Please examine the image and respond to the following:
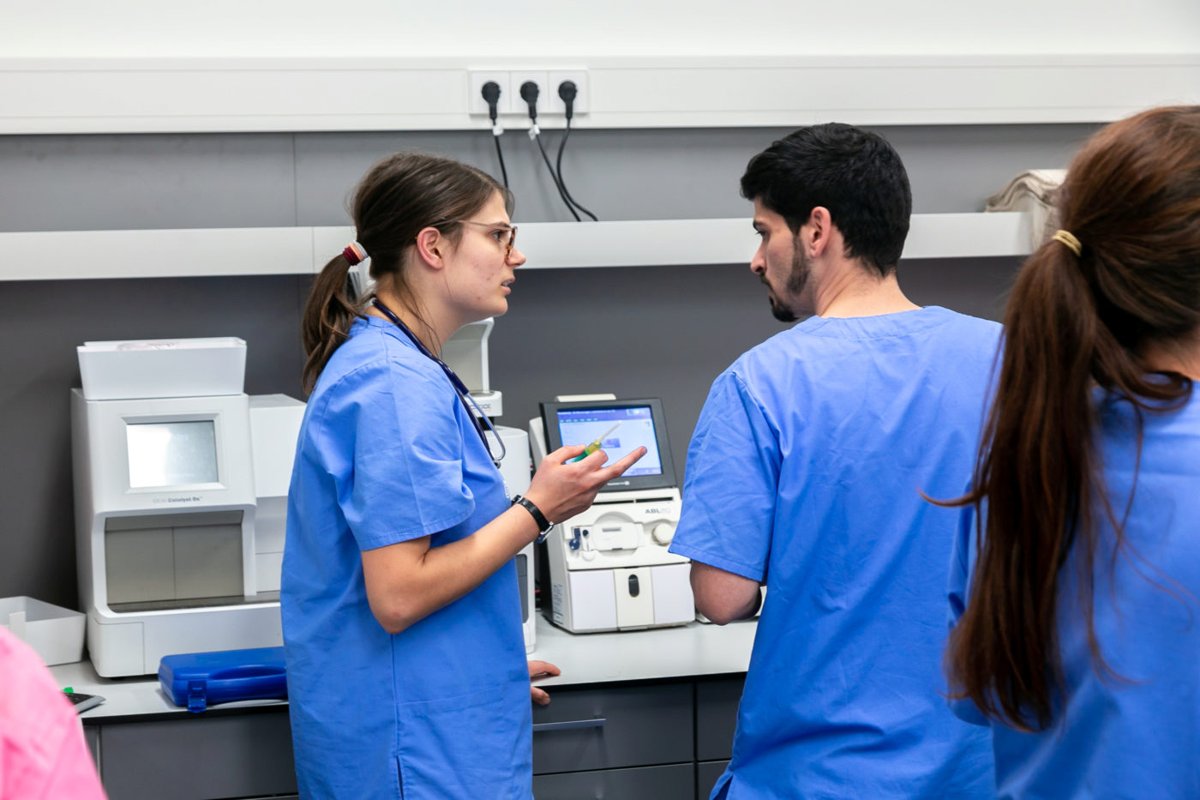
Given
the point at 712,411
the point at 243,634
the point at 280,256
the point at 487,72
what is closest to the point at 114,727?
the point at 243,634

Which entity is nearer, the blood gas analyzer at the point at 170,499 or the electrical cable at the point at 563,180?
the blood gas analyzer at the point at 170,499

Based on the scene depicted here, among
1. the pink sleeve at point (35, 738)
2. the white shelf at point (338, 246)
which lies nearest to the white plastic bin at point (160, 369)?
the white shelf at point (338, 246)

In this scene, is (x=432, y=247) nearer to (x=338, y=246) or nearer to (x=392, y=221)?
(x=392, y=221)

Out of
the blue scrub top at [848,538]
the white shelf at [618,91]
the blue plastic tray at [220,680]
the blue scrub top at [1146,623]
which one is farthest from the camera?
the white shelf at [618,91]

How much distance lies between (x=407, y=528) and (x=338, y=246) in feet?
3.39

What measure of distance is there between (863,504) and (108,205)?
1721 millimetres

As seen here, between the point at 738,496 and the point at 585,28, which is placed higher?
the point at 585,28

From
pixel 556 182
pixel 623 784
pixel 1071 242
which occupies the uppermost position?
pixel 556 182

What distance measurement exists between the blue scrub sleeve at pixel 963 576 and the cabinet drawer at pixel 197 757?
3.95 ft

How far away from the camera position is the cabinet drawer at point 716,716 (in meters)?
2.10

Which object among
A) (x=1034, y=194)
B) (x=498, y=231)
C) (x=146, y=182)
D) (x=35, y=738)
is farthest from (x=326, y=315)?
(x=1034, y=194)

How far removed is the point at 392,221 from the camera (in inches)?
66.4

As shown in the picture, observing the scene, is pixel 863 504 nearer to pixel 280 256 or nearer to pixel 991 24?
pixel 280 256

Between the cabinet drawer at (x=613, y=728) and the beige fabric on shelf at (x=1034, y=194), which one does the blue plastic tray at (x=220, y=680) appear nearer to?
the cabinet drawer at (x=613, y=728)
